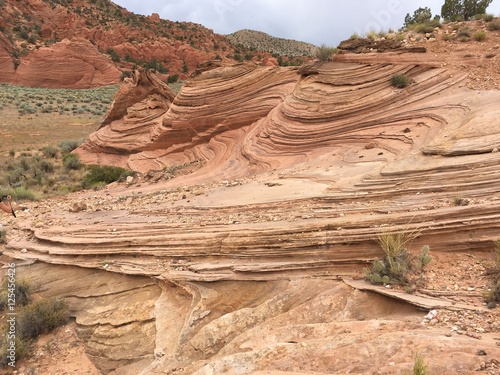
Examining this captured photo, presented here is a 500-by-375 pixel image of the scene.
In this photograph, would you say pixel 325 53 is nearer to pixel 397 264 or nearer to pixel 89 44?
pixel 397 264

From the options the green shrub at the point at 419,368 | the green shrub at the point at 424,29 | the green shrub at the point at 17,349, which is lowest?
the green shrub at the point at 17,349

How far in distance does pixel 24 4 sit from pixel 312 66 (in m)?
71.4

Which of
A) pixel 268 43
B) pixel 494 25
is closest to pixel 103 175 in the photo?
pixel 494 25

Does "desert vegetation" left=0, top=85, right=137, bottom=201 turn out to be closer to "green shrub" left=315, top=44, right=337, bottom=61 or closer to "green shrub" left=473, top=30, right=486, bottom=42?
"green shrub" left=315, top=44, right=337, bottom=61

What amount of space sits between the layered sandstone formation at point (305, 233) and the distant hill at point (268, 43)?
74.0 metres

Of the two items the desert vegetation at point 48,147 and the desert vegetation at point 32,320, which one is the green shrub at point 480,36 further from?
the desert vegetation at point 32,320

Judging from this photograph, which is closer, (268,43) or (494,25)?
(494,25)

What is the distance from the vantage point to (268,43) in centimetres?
8694

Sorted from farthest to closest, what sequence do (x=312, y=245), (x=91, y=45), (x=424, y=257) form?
(x=91, y=45), (x=312, y=245), (x=424, y=257)

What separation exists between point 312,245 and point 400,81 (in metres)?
8.14

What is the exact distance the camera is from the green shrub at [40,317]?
6.19 metres

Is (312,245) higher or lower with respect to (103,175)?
higher

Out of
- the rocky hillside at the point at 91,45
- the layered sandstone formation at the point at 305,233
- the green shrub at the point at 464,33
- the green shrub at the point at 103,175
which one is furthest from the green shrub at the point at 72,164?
the rocky hillside at the point at 91,45

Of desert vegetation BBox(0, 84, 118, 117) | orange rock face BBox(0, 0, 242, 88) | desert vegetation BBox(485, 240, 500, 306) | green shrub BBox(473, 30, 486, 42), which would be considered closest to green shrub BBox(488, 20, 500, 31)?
green shrub BBox(473, 30, 486, 42)
